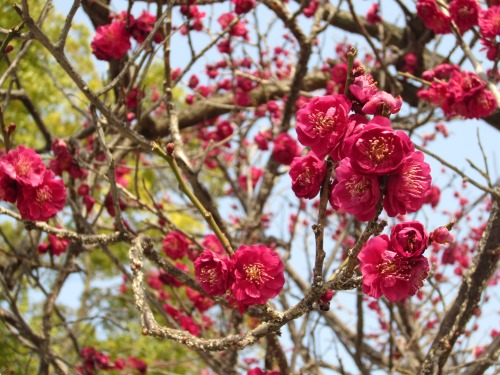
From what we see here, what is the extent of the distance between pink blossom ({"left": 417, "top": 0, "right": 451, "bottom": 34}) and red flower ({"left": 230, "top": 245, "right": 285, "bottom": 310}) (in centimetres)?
173

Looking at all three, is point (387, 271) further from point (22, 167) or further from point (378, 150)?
point (22, 167)

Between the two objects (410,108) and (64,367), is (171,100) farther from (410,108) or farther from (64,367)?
(410,108)

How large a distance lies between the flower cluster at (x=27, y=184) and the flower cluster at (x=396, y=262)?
3.83ft

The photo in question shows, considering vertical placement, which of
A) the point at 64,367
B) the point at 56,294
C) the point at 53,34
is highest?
the point at 53,34

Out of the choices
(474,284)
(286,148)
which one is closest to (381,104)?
(474,284)

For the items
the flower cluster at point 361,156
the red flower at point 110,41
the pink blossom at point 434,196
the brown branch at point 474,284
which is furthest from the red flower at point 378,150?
the pink blossom at point 434,196

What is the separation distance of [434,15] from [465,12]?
18 cm

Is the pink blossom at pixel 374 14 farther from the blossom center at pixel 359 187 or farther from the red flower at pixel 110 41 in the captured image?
the blossom center at pixel 359 187

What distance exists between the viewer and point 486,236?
244 centimetres

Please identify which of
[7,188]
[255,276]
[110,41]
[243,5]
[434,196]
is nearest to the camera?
[255,276]

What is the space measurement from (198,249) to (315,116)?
1.55 m

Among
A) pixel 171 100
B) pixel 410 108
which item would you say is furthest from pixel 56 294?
pixel 410 108

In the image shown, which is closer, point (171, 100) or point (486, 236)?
point (486, 236)

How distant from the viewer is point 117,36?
8.29ft
